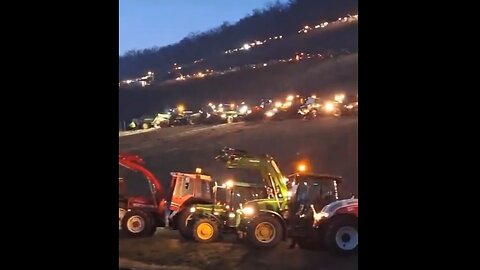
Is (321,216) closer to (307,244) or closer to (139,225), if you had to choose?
(307,244)

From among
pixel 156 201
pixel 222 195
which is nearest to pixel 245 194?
pixel 222 195

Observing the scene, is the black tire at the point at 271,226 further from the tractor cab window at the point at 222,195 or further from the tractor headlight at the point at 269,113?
the tractor headlight at the point at 269,113

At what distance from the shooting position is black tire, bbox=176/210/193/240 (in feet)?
7.01

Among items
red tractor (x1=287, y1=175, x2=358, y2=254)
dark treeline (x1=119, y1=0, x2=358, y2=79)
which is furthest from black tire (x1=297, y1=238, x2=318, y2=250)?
dark treeline (x1=119, y1=0, x2=358, y2=79)

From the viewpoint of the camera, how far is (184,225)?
2.15m

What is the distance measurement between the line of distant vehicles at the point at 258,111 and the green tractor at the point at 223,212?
0.22 meters

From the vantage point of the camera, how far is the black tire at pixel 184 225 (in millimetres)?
2137

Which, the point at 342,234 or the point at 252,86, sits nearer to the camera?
the point at 342,234

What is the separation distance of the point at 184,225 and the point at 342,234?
0.50 m
